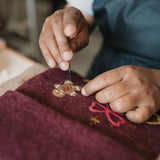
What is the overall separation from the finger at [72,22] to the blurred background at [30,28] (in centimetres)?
118

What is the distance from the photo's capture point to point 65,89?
46 cm

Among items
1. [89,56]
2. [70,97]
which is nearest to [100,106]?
[70,97]

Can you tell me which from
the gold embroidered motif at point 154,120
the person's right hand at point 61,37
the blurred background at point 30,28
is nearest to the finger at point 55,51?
the person's right hand at point 61,37

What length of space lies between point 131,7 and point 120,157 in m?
0.53

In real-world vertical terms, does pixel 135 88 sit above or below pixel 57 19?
below

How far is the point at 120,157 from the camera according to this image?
0.30 m

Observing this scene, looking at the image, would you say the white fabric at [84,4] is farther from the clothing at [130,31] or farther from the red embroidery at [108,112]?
the red embroidery at [108,112]

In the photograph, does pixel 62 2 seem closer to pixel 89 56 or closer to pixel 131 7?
pixel 89 56

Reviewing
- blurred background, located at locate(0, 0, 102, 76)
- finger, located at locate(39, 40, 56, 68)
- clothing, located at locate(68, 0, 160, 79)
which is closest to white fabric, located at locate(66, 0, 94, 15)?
clothing, located at locate(68, 0, 160, 79)

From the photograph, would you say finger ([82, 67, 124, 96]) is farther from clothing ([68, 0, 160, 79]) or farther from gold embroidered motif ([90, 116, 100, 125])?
clothing ([68, 0, 160, 79])

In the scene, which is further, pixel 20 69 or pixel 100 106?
pixel 20 69

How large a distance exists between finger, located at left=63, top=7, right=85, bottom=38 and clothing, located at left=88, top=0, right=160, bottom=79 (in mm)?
213

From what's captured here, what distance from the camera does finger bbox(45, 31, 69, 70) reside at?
0.45 meters

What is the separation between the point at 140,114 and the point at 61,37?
0.91ft
